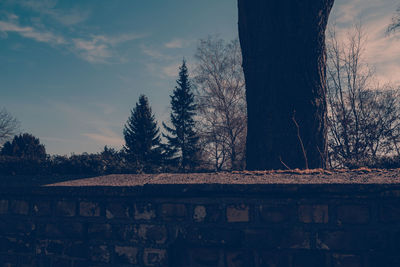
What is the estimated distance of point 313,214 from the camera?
2.35m

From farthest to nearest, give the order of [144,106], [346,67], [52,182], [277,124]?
[144,106] → [346,67] → [277,124] → [52,182]

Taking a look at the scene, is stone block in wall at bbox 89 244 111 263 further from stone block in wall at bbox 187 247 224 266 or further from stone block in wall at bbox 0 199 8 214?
stone block in wall at bbox 0 199 8 214

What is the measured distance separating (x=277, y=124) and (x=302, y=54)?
917 millimetres

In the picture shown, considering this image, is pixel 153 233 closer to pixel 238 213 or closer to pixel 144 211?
pixel 144 211

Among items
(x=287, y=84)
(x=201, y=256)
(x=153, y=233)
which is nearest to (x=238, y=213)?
(x=201, y=256)

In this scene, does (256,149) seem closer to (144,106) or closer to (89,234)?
(89,234)

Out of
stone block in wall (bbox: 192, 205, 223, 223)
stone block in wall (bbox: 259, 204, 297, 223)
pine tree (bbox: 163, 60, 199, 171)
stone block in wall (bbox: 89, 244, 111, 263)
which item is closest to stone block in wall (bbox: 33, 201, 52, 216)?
stone block in wall (bbox: 89, 244, 111, 263)

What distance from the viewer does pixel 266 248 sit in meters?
2.43

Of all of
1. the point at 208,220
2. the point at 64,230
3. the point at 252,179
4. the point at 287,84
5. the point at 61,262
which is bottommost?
the point at 61,262

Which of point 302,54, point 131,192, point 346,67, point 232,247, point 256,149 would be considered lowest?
point 232,247

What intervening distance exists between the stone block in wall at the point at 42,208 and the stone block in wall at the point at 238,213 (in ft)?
5.29

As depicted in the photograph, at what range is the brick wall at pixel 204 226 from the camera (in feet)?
7.48

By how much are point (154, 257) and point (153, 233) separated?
7.2 inches

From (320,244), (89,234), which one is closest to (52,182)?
(89,234)
